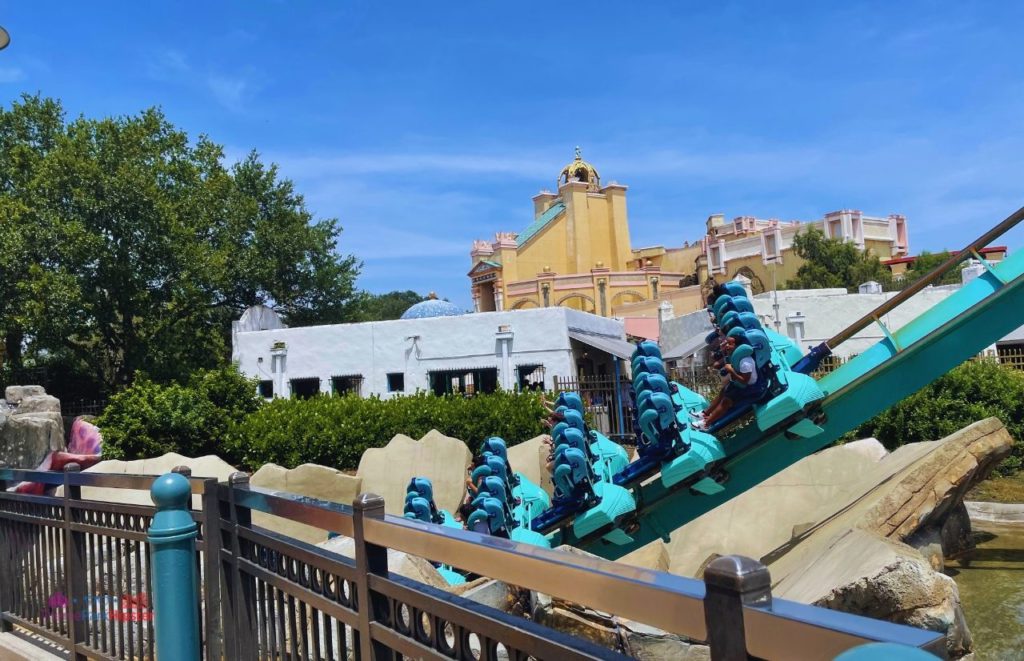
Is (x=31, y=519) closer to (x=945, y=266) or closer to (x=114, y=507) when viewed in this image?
(x=114, y=507)

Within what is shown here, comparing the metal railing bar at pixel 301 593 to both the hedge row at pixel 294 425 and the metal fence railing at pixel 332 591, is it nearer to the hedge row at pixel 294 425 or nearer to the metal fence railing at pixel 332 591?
the metal fence railing at pixel 332 591

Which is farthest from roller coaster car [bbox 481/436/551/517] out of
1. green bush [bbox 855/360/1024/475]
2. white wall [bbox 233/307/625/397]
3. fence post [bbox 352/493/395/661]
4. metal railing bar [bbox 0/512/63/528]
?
white wall [bbox 233/307/625/397]

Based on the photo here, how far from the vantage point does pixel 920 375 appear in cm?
721

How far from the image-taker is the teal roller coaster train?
276 inches

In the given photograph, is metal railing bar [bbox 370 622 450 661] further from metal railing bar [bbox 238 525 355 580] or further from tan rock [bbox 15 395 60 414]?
tan rock [bbox 15 395 60 414]

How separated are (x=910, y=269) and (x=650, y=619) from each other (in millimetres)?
53334

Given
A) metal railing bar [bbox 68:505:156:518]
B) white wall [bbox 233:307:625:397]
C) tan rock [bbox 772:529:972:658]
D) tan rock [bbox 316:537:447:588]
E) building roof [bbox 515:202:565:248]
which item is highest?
building roof [bbox 515:202:565:248]

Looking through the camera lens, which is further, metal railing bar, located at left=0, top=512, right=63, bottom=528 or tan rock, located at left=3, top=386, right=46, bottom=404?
tan rock, located at left=3, top=386, right=46, bottom=404

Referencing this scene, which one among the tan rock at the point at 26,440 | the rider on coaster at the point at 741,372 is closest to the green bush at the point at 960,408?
the rider on coaster at the point at 741,372

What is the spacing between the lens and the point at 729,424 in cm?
733

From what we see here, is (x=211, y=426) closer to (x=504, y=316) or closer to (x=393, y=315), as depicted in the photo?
(x=504, y=316)

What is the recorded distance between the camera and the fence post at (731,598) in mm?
1197

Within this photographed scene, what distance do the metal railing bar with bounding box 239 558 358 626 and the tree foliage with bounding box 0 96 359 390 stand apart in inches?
814

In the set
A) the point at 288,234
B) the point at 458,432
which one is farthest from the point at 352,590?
the point at 288,234
